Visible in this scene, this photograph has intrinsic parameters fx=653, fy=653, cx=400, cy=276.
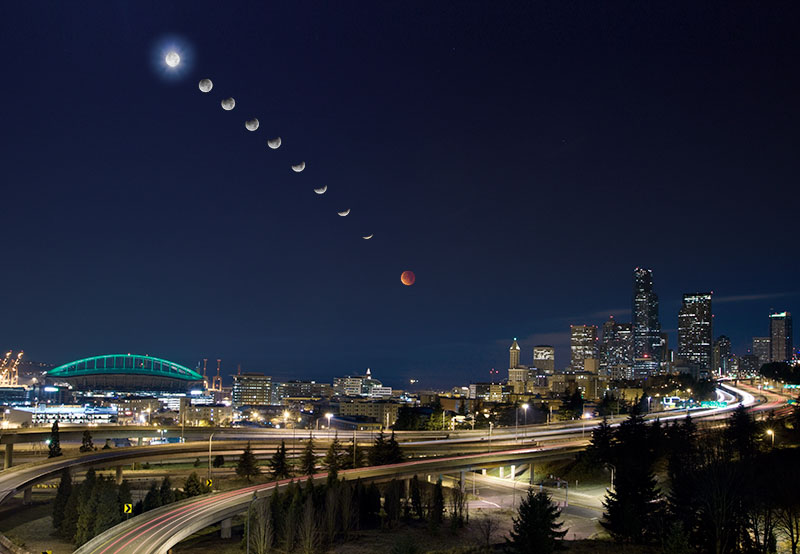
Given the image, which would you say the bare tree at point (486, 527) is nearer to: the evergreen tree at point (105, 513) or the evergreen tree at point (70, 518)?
the evergreen tree at point (105, 513)

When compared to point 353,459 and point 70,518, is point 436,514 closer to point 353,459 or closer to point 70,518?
point 353,459

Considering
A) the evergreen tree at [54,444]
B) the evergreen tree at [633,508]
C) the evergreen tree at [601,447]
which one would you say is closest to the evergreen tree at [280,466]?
the evergreen tree at [54,444]

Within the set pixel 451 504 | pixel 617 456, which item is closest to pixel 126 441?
pixel 451 504

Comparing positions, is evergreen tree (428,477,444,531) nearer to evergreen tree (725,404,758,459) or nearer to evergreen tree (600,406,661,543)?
evergreen tree (600,406,661,543)

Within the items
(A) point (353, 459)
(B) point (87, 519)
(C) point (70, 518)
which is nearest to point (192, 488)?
(B) point (87, 519)

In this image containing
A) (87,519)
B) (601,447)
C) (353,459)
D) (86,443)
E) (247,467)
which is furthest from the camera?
(86,443)
